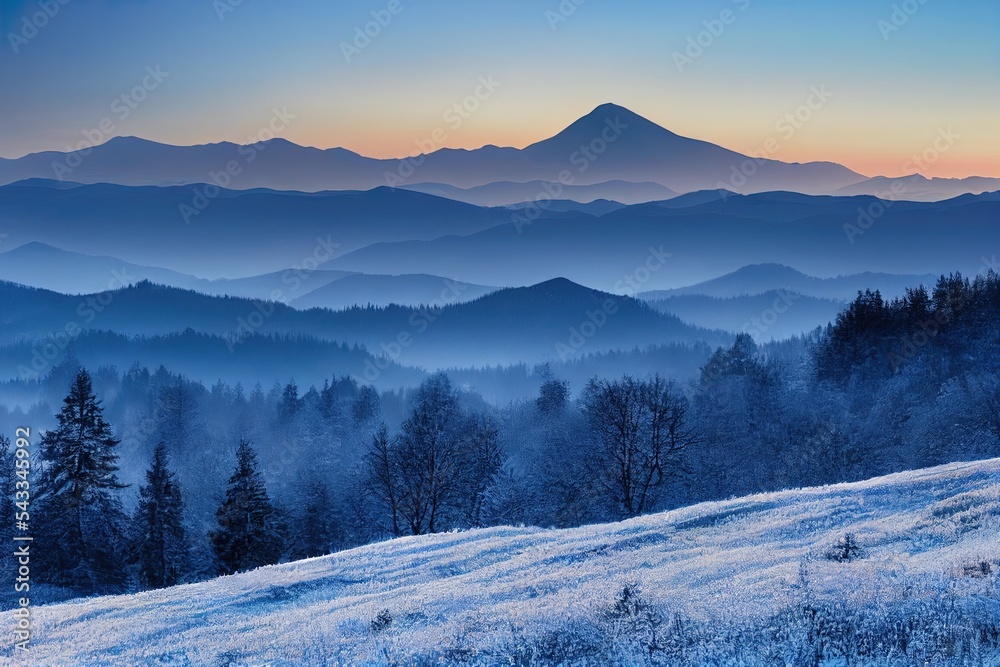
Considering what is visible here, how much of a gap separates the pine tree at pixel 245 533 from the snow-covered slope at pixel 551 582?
2207 cm

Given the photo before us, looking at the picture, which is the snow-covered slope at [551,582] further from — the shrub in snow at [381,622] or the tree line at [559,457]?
the tree line at [559,457]

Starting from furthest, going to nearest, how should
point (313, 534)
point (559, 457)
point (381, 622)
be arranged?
1. point (559, 457)
2. point (313, 534)
3. point (381, 622)

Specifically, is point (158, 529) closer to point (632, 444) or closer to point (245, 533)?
point (245, 533)

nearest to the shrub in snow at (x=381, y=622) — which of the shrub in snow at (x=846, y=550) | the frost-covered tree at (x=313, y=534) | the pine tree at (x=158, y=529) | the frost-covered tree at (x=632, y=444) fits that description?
the shrub in snow at (x=846, y=550)

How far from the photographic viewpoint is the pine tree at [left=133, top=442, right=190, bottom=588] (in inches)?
2108

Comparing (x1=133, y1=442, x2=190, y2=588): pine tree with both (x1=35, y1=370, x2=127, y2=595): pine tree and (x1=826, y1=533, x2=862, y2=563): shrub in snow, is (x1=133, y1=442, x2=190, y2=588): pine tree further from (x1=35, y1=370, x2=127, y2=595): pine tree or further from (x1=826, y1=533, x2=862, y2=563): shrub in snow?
(x1=826, y1=533, x2=862, y2=563): shrub in snow

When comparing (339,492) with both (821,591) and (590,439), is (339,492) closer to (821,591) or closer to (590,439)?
(590,439)

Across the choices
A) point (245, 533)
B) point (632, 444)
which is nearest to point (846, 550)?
point (245, 533)

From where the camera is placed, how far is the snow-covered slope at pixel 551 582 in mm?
14805

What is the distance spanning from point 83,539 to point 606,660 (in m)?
46.8

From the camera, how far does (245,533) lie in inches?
2047

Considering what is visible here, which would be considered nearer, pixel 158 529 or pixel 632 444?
pixel 158 529

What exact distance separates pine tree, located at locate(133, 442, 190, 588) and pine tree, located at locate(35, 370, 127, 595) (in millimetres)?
1703

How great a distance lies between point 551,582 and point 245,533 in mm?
36509
